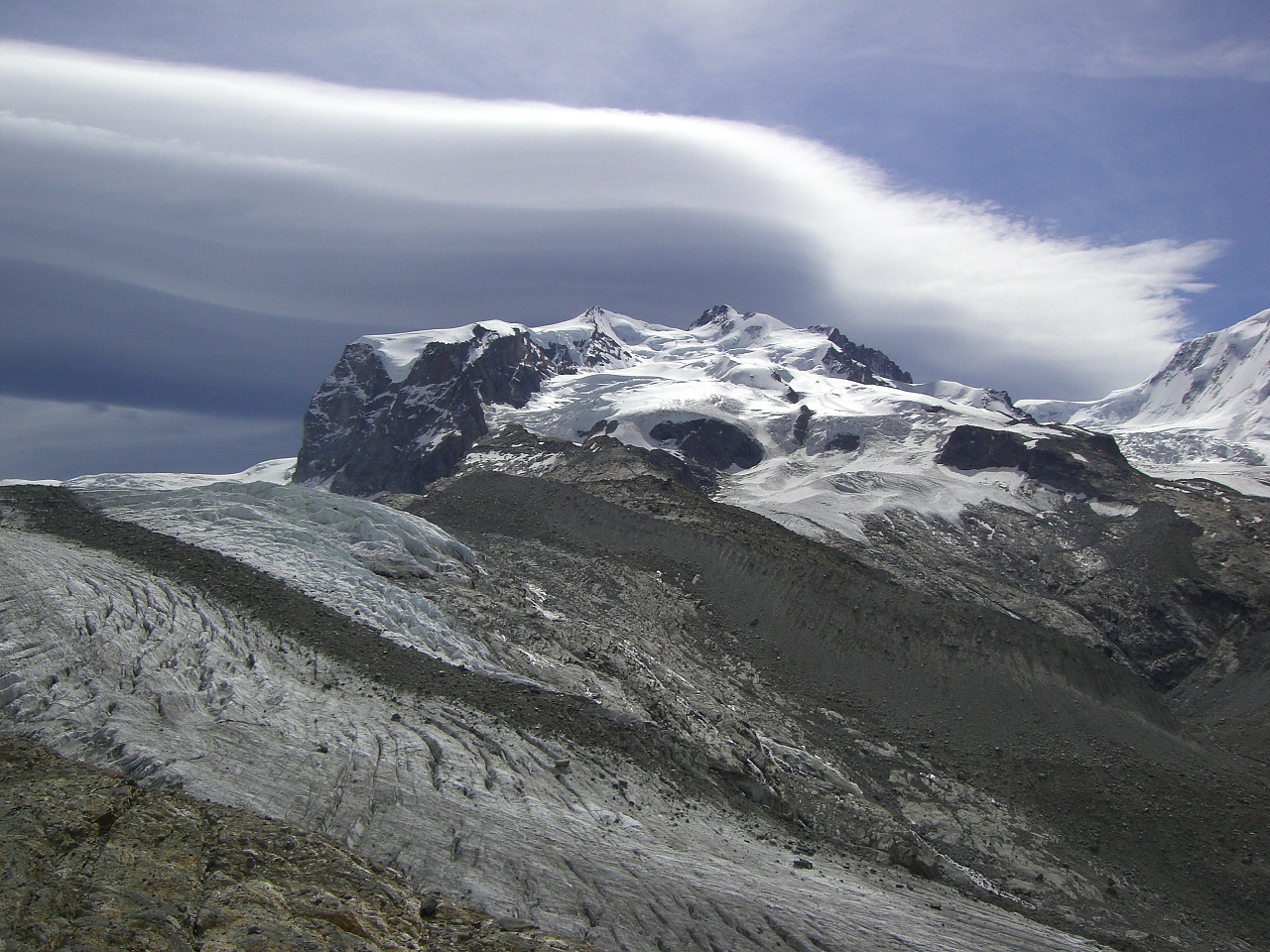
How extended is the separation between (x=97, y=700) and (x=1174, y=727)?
4266 cm

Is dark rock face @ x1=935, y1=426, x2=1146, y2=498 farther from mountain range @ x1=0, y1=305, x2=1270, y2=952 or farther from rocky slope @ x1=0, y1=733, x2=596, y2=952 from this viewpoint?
rocky slope @ x1=0, y1=733, x2=596, y2=952

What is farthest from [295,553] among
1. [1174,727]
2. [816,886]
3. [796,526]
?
[796,526]

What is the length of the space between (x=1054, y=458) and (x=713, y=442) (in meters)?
75.0

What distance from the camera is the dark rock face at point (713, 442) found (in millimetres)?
189750

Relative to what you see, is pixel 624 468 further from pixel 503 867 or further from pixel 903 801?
pixel 503 867

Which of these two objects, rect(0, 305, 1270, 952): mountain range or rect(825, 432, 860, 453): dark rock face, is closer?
rect(0, 305, 1270, 952): mountain range

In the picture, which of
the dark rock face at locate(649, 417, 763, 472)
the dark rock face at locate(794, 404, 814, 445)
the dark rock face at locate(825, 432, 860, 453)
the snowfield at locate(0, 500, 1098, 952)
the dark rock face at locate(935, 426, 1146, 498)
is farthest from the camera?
the dark rock face at locate(794, 404, 814, 445)

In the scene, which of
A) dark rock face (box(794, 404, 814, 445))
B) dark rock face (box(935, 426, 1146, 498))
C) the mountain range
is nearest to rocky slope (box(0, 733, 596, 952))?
the mountain range

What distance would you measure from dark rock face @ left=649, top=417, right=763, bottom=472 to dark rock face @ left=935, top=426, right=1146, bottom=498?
155ft

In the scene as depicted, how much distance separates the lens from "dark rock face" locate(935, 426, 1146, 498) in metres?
123

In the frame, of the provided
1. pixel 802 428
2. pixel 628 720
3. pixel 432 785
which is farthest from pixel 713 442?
pixel 432 785

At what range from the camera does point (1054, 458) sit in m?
133

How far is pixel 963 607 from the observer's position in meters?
45.1

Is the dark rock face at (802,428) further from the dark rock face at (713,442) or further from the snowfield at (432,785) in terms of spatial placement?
the snowfield at (432,785)
